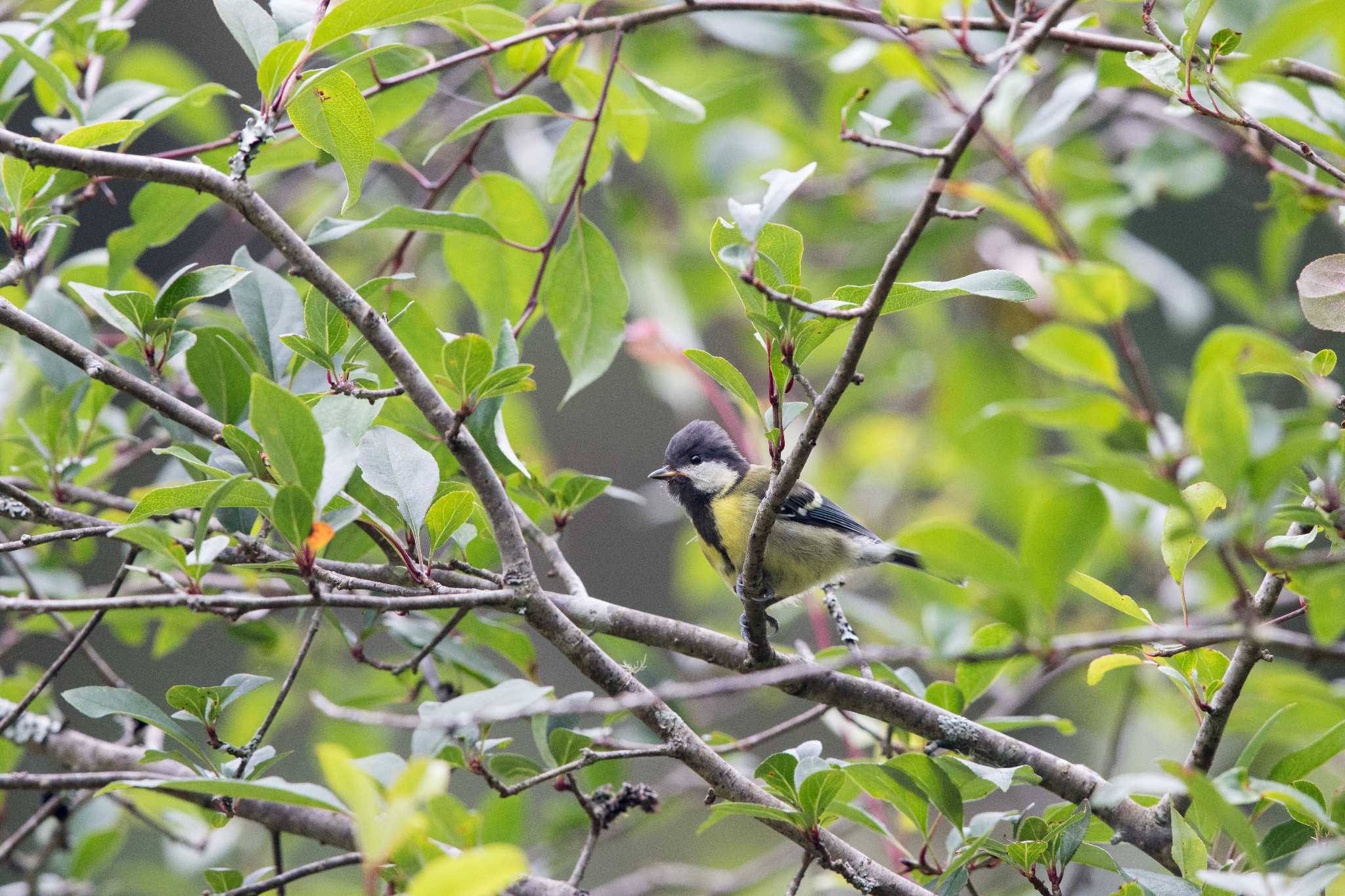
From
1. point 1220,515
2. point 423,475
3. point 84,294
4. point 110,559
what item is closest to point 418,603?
point 423,475

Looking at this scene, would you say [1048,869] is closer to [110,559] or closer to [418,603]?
[418,603]

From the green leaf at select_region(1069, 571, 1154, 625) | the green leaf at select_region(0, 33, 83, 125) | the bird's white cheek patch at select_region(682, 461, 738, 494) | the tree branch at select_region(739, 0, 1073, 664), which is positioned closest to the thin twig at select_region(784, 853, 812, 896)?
the tree branch at select_region(739, 0, 1073, 664)

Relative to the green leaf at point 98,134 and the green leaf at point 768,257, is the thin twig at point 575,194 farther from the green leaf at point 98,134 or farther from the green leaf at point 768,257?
the green leaf at point 98,134

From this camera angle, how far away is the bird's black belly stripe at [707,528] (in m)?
3.58

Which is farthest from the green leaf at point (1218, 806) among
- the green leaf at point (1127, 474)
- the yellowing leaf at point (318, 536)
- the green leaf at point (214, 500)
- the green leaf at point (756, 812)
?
the green leaf at point (214, 500)

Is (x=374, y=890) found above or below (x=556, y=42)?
below

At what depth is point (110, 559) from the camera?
6508 millimetres

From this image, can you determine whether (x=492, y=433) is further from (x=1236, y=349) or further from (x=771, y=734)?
(x=1236, y=349)

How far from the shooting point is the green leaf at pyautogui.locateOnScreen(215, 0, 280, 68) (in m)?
1.96

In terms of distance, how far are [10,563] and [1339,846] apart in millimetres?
3033

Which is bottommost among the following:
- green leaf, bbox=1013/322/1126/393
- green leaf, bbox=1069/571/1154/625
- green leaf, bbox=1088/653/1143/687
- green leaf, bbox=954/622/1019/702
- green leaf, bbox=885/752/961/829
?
green leaf, bbox=885/752/961/829

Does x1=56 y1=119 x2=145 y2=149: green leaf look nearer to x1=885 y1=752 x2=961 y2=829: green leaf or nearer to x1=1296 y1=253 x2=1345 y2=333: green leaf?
x1=885 y1=752 x2=961 y2=829: green leaf

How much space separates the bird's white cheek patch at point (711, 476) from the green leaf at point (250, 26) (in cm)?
229

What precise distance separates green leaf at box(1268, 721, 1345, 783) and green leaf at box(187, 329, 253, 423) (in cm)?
198
